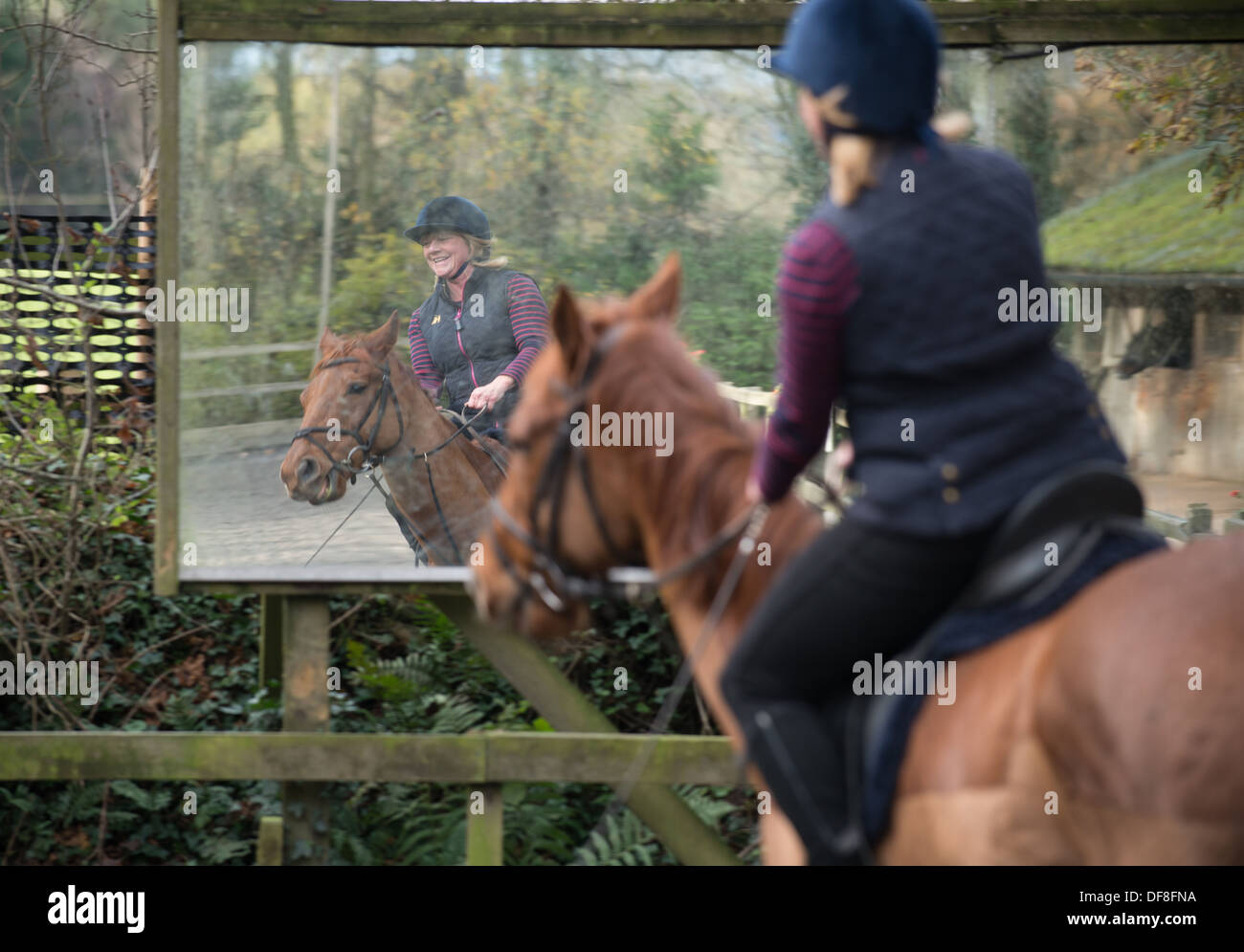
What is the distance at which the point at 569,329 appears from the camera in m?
3.03

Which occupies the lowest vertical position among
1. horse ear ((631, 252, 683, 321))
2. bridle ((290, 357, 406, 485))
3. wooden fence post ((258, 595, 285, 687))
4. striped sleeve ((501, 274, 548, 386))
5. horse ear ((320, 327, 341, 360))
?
wooden fence post ((258, 595, 285, 687))

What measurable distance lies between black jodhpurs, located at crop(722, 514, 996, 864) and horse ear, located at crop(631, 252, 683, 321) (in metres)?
0.80

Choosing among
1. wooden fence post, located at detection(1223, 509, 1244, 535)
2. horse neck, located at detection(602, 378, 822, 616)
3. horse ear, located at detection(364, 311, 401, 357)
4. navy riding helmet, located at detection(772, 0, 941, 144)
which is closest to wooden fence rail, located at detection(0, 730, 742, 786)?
horse ear, located at detection(364, 311, 401, 357)

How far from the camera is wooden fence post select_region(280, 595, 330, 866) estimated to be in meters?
5.36

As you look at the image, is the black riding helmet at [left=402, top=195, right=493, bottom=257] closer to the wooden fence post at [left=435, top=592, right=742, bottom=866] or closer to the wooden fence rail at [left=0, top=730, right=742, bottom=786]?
the wooden fence post at [left=435, top=592, right=742, bottom=866]

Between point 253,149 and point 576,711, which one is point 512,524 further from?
point 253,149

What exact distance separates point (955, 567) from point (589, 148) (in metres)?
3.29

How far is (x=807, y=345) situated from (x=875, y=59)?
25.9 inches

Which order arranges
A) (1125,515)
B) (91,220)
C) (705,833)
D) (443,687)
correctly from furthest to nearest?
(91,220), (443,687), (705,833), (1125,515)

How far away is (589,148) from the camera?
5418 mm

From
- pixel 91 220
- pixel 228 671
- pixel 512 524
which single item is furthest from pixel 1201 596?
pixel 91 220

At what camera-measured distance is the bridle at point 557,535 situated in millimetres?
3072

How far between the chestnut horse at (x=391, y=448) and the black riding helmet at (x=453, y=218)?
491 millimetres

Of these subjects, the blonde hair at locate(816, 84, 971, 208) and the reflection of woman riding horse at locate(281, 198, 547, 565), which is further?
the reflection of woman riding horse at locate(281, 198, 547, 565)
